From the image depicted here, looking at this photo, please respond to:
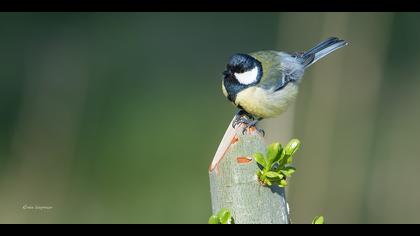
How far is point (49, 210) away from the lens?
121 inches

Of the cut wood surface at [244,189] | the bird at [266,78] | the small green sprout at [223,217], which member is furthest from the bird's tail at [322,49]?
the small green sprout at [223,217]

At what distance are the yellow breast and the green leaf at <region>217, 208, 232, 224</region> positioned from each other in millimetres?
1273

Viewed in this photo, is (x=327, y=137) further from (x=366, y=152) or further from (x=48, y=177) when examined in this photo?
(x=48, y=177)

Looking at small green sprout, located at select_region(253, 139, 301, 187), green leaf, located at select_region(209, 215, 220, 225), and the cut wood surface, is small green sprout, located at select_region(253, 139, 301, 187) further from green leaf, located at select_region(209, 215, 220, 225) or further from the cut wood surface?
green leaf, located at select_region(209, 215, 220, 225)

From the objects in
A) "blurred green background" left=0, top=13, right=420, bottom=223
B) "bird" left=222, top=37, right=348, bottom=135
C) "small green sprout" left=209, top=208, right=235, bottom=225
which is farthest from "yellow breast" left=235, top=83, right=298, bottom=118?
"small green sprout" left=209, top=208, right=235, bottom=225

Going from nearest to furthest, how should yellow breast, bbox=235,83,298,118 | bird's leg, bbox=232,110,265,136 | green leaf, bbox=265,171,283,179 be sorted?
green leaf, bbox=265,171,283,179 → bird's leg, bbox=232,110,265,136 → yellow breast, bbox=235,83,298,118

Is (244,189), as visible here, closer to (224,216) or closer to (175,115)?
(224,216)

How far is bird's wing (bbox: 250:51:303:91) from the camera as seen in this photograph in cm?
251

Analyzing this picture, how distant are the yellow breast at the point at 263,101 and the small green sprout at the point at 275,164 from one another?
1.17 meters

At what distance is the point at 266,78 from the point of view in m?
2.51

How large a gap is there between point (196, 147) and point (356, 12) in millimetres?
1301
